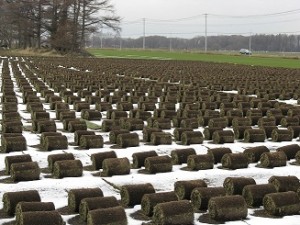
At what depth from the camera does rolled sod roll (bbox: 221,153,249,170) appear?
7.03m

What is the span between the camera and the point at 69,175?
6434 mm

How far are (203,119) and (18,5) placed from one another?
64.9 metres

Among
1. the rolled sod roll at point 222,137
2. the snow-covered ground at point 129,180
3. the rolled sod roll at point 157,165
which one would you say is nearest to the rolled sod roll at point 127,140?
the snow-covered ground at point 129,180

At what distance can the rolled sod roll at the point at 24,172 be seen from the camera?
6.19m

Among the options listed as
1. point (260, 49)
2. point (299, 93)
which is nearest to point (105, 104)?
point (299, 93)

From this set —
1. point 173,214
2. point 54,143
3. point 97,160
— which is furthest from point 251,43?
point 173,214

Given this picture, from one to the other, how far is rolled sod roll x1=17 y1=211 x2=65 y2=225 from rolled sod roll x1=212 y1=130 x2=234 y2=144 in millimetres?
4736

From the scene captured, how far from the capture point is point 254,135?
9.09 m

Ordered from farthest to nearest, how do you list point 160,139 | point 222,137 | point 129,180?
point 222,137 → point 160,139 → point 129,180

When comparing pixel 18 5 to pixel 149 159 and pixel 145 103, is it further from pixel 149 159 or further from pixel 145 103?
pixel 149 159

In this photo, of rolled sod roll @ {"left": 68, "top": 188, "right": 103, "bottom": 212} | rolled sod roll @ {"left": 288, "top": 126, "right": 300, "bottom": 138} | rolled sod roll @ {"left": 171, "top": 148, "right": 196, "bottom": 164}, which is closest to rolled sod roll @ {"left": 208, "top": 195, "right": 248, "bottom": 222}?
rolled sod roll @ {"left": 68, "top": 188, "right": 103, "bottom": 212}

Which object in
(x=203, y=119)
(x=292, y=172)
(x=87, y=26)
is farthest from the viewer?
(x=87, y=26)

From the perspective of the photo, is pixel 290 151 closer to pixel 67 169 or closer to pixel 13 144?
pixel 67 169

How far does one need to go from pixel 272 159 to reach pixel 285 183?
132cm
